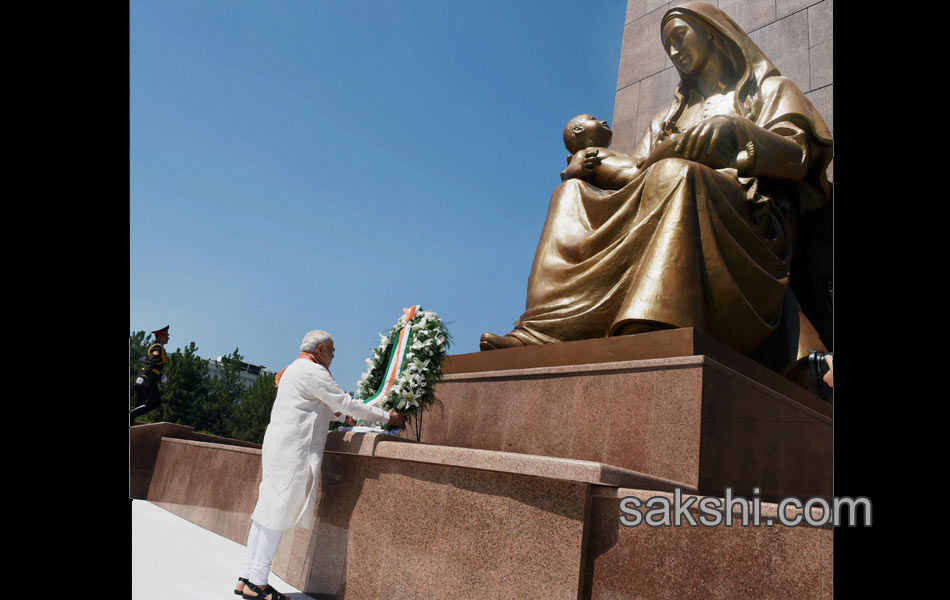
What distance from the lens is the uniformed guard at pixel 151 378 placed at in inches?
283

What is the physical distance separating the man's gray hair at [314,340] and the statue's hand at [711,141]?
3209 millimetres

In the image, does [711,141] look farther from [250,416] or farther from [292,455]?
[250,416]

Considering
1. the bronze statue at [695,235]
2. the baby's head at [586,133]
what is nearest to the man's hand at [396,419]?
the bronze statue at [695,235]

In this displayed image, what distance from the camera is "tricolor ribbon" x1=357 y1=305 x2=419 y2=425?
4.71 metres

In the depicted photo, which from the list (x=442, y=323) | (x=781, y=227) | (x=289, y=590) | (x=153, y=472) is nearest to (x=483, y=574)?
(x=289, y=590)

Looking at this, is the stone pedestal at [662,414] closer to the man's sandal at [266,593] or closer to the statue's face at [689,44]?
the man's sandal at [266,593]

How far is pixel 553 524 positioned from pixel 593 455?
4.59 feet

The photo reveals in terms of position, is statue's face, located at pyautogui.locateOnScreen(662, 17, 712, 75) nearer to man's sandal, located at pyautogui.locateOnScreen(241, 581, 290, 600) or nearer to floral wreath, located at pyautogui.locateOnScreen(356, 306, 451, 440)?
floral wreath, located at pyautogui.locateOnScreen(356, 306, 451, 440)

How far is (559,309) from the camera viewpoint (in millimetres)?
5395

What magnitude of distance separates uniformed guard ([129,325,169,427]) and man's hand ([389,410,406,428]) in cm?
350

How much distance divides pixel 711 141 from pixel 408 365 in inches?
119

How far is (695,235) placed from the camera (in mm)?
4926

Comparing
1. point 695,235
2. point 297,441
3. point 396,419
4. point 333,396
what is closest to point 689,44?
point 695,235
